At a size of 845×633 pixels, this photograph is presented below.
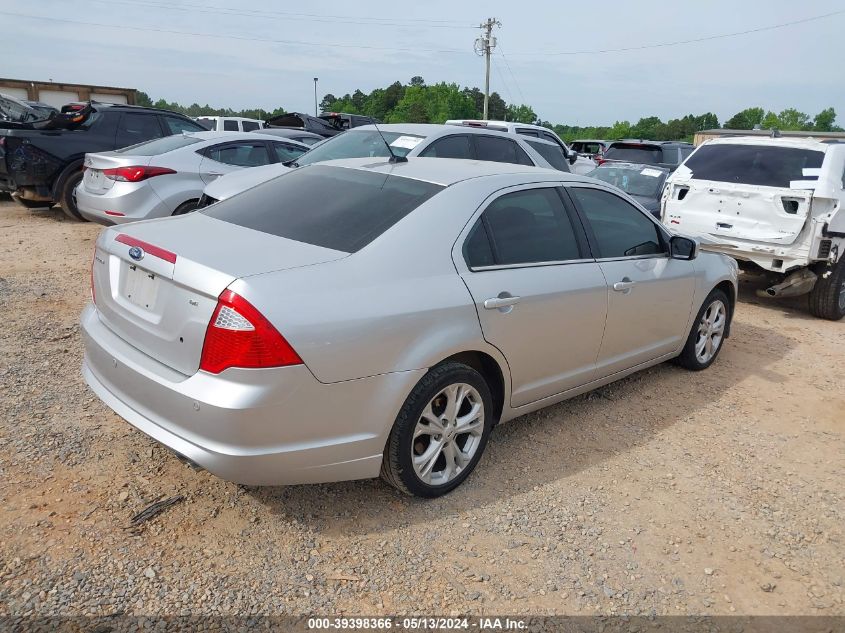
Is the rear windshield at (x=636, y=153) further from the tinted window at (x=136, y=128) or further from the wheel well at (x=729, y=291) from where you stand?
the wheel well at (x=729, y=291)

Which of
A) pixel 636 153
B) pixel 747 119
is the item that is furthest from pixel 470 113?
pixel 636 153

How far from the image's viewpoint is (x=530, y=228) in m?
3.77

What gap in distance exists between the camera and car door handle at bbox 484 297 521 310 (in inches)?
130

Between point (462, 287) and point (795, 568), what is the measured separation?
199 cm

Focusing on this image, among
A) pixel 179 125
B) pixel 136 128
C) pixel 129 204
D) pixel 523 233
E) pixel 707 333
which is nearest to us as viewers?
pixel 523 233

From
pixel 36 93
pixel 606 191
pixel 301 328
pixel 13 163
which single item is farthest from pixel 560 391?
pixel 36 93

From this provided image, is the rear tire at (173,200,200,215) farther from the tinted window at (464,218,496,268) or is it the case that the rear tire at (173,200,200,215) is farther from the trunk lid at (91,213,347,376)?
the tinted window at (464,218,496,268)

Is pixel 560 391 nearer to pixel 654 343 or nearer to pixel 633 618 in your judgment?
pixel 654 343

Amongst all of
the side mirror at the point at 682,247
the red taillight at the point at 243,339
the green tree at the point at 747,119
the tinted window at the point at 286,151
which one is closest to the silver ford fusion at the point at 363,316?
the red taillight at the point at 243,339

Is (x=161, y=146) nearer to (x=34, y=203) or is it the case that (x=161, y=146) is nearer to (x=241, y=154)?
(x=241, y=154)

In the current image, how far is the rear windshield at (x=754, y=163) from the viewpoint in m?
7.26

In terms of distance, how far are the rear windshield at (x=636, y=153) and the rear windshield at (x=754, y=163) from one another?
21.5 ft

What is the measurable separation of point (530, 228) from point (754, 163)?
508 cm

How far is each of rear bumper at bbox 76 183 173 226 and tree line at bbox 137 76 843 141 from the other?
5676 cm
